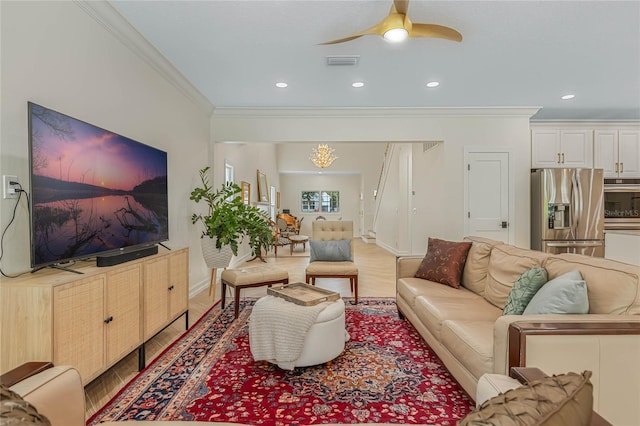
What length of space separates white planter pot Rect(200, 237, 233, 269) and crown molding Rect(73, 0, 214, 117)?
1878mm

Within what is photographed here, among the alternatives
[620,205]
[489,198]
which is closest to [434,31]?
[489,198]

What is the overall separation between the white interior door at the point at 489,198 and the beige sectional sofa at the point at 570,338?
2601 millimetres

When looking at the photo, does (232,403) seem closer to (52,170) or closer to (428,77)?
(52,170)

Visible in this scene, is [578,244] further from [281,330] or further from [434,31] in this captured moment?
[281,330]

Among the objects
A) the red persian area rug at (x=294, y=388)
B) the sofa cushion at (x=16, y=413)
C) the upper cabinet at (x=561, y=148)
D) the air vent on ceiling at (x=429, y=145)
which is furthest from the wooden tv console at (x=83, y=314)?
the upper cabinet at (x=561, y=148)

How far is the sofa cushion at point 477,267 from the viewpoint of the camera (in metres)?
2.71

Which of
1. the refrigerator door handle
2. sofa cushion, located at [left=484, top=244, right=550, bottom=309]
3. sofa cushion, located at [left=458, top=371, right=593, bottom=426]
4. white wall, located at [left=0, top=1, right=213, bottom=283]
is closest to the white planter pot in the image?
white wall, located at [left=0, top=1, right=213, bottom=283]

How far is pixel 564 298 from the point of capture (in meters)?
1.58

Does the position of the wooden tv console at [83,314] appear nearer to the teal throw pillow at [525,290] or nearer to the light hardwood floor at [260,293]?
the light hardwood floor at [260,293]

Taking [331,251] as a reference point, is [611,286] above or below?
above

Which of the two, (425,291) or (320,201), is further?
(320,201)

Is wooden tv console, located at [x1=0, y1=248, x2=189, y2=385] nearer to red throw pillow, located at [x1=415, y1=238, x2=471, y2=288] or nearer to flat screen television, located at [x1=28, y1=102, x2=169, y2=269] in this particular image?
flat screen television, located at [x1=28, y1=102, x2=169, y2=269]

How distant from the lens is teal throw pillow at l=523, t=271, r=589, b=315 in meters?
1.56

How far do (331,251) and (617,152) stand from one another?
4.85 meters
